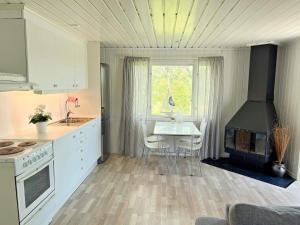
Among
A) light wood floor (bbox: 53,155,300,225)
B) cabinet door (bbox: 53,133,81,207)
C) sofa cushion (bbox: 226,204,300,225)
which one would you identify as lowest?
light wood floor (bbox: 53,155,300,225)

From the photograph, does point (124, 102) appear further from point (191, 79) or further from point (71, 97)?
point (191, 79)

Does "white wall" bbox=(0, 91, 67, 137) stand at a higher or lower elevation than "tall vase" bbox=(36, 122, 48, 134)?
higher

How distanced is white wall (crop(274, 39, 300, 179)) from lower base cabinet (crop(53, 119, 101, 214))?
3.66 meters

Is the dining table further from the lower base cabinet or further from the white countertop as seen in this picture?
the white countertop

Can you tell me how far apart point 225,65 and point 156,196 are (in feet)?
10.5

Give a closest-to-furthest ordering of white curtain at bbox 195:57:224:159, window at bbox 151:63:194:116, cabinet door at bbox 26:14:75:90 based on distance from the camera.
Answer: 1. cabinet door at bbox 26:14:75:90
2. white curtain at bbox 195:57:224:159
3. window at bbox 151:63:194:116

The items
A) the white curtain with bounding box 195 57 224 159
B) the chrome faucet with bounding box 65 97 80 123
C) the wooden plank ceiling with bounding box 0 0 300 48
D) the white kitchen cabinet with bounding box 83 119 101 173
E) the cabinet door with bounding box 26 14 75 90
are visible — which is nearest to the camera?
the wooden plank ceiling with bounding box 0 0 300 48

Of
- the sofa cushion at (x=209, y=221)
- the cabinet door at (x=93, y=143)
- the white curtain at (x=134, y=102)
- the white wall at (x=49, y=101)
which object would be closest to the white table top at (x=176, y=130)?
the white curtain at (x=134, y=102)

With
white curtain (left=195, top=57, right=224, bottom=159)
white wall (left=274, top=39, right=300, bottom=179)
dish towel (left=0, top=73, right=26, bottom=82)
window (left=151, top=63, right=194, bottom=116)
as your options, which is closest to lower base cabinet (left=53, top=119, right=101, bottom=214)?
dish towel (left=0, top=73, right=26, bottom=82)

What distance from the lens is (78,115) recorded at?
454 centimetres

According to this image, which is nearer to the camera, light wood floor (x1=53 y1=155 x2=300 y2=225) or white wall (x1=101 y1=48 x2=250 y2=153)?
light wood floor (x1=53 y1=155 x2=300 y2=225)

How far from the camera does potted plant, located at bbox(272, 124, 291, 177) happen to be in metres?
4.02

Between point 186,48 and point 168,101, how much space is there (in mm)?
1237

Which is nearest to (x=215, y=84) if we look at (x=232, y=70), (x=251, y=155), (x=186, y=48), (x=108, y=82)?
(x=232, y=70)
